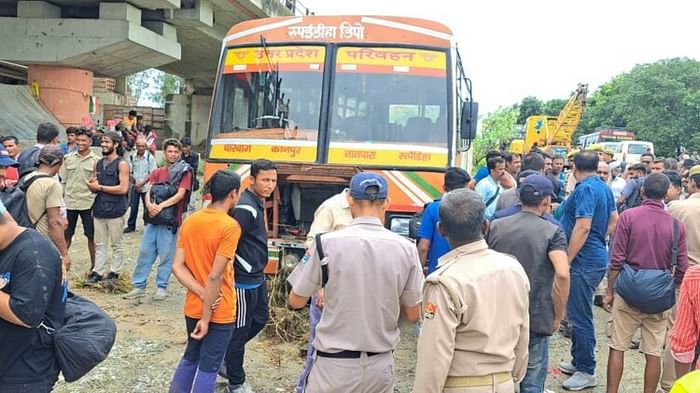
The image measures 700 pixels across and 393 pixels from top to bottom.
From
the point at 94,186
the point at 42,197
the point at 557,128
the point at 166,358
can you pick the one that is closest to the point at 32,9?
the point at 94,186

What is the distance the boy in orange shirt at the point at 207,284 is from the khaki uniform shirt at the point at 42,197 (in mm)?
1797

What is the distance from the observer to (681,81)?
39594 mm

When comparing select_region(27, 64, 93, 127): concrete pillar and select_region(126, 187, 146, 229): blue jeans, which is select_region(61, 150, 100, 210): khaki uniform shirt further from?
select_region(27, 64, 93, 127): concrete pillar

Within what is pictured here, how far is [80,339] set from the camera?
8.11 feet

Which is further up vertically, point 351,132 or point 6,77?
point 6,77

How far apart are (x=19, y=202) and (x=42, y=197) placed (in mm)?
240

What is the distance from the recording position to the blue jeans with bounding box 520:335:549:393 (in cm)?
356

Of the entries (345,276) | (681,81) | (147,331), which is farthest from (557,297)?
(681,81)

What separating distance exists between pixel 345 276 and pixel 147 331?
137 inches

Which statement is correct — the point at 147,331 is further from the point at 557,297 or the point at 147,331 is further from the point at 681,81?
the point at 681,81

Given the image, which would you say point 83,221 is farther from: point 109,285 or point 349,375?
point 349,375

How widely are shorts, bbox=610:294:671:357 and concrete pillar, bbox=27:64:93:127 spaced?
1430 centimetres

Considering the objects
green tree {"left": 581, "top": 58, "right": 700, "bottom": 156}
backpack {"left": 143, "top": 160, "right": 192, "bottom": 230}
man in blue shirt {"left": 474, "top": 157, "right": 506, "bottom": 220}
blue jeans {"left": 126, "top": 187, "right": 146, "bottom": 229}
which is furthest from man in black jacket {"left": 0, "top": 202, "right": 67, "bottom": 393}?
green tree {"left": 581, "top": 58, "right": 700, "bottom": 156}

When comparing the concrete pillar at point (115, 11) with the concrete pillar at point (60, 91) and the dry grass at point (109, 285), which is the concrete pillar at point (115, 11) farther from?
the dry grass at point (109, 285)
